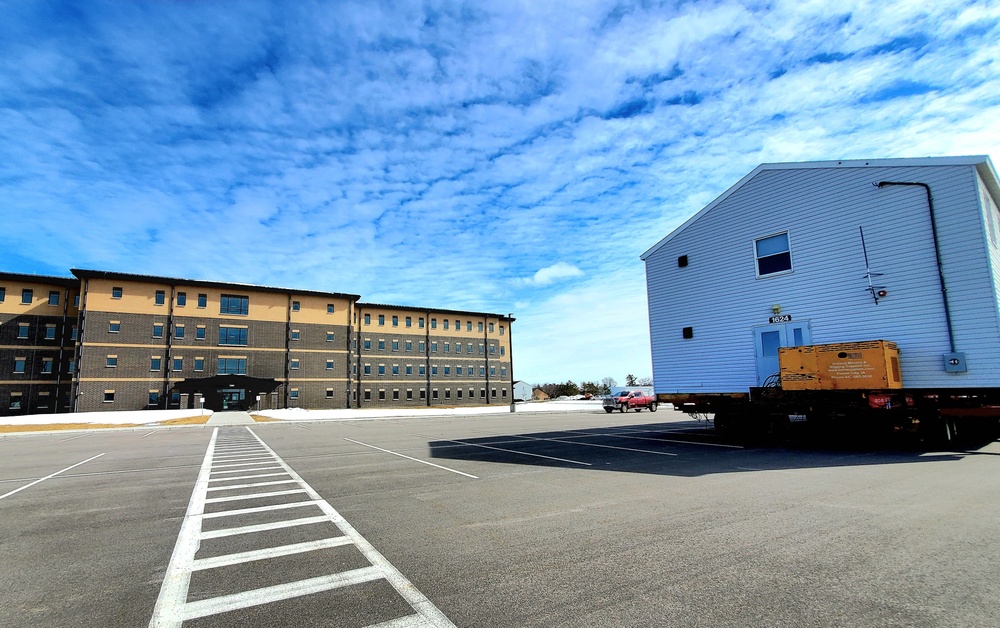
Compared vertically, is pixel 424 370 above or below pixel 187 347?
below

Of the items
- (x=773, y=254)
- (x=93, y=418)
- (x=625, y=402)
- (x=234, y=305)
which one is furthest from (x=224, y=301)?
(x=773, y=254)

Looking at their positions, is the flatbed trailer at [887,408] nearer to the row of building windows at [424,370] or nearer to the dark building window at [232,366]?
the dark building window at [232,366]

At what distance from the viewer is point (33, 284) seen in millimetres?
50531

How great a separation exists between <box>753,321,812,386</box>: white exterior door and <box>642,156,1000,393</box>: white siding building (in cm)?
4

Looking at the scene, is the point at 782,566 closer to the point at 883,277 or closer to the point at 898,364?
the point at 898,364

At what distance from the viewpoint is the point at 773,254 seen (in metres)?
17.2

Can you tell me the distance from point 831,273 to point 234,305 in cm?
5709

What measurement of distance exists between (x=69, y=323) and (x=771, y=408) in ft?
212

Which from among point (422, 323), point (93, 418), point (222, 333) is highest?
point (422, 323)

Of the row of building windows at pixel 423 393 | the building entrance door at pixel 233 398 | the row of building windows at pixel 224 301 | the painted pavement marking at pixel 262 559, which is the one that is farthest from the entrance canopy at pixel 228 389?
the painted pavement marking at pixel 262 559

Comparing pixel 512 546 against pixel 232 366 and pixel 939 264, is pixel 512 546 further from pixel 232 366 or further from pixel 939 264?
pixel 232 366

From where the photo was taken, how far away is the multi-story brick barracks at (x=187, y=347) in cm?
4853

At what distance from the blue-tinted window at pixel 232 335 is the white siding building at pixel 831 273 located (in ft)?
162

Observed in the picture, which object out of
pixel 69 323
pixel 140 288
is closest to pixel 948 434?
pixel 140 288
